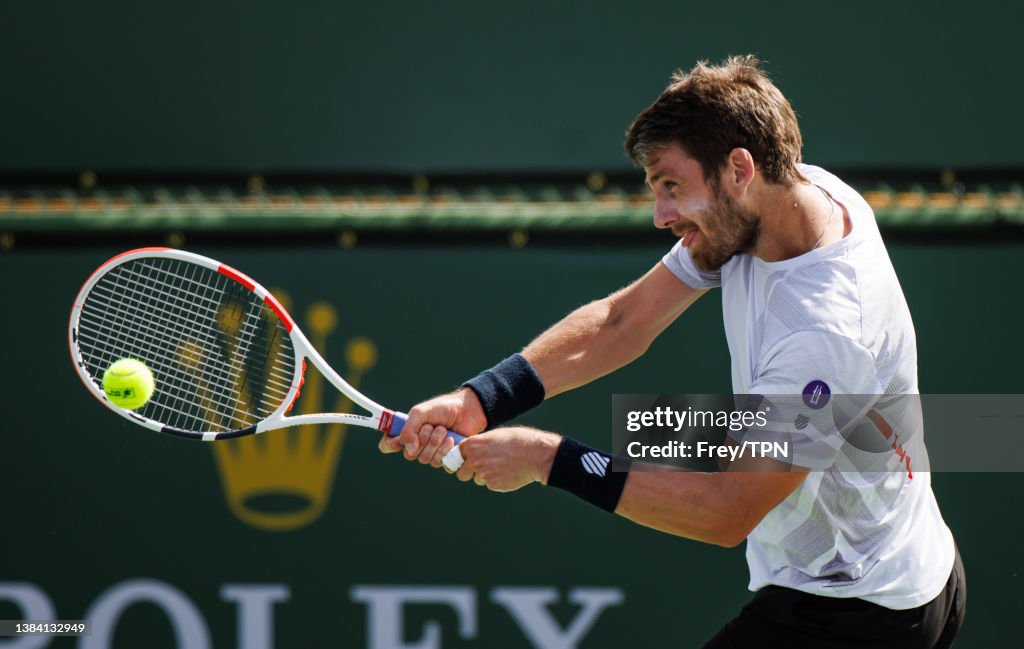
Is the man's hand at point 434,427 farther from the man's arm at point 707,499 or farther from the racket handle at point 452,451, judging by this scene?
the man's arm at point 707,499

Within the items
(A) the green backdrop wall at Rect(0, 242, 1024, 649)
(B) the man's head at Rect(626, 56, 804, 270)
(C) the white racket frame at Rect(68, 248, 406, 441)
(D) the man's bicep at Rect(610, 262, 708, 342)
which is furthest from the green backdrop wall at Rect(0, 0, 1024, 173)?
(B) the man's head at Rect(626, 56, 804, 270)

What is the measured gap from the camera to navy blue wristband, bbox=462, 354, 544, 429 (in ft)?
9.68

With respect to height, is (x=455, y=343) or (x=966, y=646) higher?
(x=455, y=343)

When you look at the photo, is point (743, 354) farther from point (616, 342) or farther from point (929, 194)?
point (929, 194)

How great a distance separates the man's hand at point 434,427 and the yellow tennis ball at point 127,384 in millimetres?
586

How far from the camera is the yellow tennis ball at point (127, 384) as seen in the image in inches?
119

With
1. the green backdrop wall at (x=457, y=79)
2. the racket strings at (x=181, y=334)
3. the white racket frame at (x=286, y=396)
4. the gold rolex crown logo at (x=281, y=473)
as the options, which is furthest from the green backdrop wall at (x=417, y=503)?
the white racket frame at (x=286, y=396)

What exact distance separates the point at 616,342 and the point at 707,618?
1268 millimetres

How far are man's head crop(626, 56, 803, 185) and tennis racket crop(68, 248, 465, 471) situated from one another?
2.44 feet

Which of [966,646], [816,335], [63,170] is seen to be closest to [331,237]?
[63,170]

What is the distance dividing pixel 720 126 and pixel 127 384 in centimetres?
142

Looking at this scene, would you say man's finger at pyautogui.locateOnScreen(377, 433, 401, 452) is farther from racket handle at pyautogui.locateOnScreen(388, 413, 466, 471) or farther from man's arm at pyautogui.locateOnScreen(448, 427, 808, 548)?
man's arm at pyautogui.locateOnScreen(448, 427, 808, 548)

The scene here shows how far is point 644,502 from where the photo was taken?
2.56m

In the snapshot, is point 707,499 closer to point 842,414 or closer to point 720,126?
point 842,414
